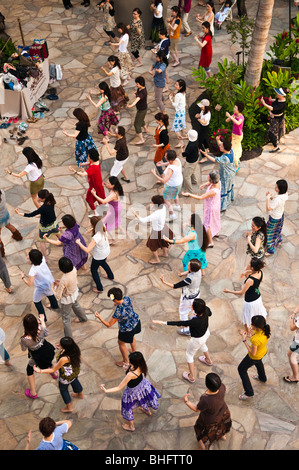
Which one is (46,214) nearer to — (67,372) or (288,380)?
(67,372)

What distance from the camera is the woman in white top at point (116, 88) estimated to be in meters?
13.9

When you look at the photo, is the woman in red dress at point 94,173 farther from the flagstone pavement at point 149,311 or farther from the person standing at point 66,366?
the person standing at point 66,366

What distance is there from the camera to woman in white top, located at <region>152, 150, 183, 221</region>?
1130 centimetres

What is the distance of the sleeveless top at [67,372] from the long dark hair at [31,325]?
1.44 ft

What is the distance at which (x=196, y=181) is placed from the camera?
1294cm

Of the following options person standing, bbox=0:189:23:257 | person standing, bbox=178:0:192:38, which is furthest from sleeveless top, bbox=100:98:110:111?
person standing, bbox=178:0:192:38

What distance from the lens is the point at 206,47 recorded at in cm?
1546

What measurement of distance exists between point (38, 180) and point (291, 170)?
223 inches

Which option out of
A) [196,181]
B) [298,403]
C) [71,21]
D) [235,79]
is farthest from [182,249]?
[71,21]

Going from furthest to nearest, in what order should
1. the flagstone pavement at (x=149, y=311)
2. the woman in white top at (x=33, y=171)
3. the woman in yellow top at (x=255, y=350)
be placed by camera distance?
the woman in white top at (x=33, y=171) < the flagstone pavement at (x=149, y=311) < the woman in yellow top at (x=255, y=350)

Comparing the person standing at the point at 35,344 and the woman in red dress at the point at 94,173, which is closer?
the person standing at the point at 35,344

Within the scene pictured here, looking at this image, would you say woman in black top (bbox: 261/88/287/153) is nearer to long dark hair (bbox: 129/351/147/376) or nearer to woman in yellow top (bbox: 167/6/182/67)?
woman in yellow top (bbox: 167/6/182/67)

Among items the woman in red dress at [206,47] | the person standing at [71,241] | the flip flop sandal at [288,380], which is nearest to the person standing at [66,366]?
the person standing at [71,241]

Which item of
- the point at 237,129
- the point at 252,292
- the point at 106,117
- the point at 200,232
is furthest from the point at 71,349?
→ the point at 106,117
